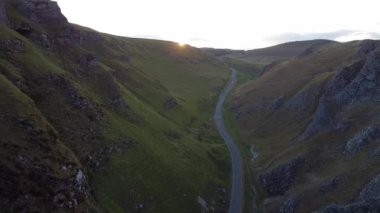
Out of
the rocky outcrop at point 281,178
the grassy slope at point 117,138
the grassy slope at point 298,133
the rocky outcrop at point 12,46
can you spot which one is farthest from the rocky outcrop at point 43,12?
the rocky outcrop at point 281,178

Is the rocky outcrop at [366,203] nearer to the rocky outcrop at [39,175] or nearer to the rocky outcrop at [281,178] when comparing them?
the rocky outcrop at [281,178]

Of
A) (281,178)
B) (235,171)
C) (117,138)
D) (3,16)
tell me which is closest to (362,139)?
(281,178)

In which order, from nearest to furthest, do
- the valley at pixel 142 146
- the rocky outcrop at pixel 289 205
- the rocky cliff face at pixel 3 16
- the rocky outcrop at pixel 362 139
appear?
the valley at pixel 142 146 < the rocky outcrop at pixel 289 205 < the rocky outcrop at pixel 362 139 < the rocky cliff face at pixel 3 16

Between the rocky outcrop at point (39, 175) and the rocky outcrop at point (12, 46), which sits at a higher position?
the rocky outcrop at point (12, 46)

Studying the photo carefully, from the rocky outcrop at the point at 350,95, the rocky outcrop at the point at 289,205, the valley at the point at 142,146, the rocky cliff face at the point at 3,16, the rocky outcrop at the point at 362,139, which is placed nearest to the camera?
the valley at the point at 142,146

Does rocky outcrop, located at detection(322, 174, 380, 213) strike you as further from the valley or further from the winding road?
the winding road

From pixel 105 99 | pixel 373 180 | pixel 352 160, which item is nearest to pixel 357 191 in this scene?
pixel 373 180

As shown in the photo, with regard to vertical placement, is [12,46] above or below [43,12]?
below

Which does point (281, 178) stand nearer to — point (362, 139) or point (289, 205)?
point (289, 205)
